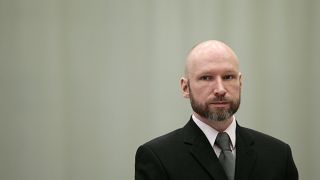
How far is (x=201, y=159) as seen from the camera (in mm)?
1451

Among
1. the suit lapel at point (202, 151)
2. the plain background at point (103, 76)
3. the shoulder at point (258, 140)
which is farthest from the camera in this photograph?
the plain background at point (103, 76)

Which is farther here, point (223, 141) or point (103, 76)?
point (103, 76)

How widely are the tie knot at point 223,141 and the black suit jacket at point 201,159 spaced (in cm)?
4

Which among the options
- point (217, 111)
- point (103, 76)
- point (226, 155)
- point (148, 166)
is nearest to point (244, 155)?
point (226, 155)

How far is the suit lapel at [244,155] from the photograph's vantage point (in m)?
1.45

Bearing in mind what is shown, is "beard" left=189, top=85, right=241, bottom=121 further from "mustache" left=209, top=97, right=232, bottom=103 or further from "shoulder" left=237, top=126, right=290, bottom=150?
"shoulder" left=237, top=126, right=290, bottom=150

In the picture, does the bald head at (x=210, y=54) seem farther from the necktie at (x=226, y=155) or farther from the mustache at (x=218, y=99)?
the necktie at (x=226, y=155)

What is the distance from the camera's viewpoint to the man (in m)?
1.44

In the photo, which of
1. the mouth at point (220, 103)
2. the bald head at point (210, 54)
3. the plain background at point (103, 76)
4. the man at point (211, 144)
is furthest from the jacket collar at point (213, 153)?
the plain background at point (103, 76)

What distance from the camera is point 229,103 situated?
148cm

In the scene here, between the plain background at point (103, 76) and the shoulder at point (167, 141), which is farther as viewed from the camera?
the plain background at point (103, 76)

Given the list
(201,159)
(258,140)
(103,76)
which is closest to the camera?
(201,159)

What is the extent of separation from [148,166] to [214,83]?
38 centimetres

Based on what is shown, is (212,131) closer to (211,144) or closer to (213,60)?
(211,144)
